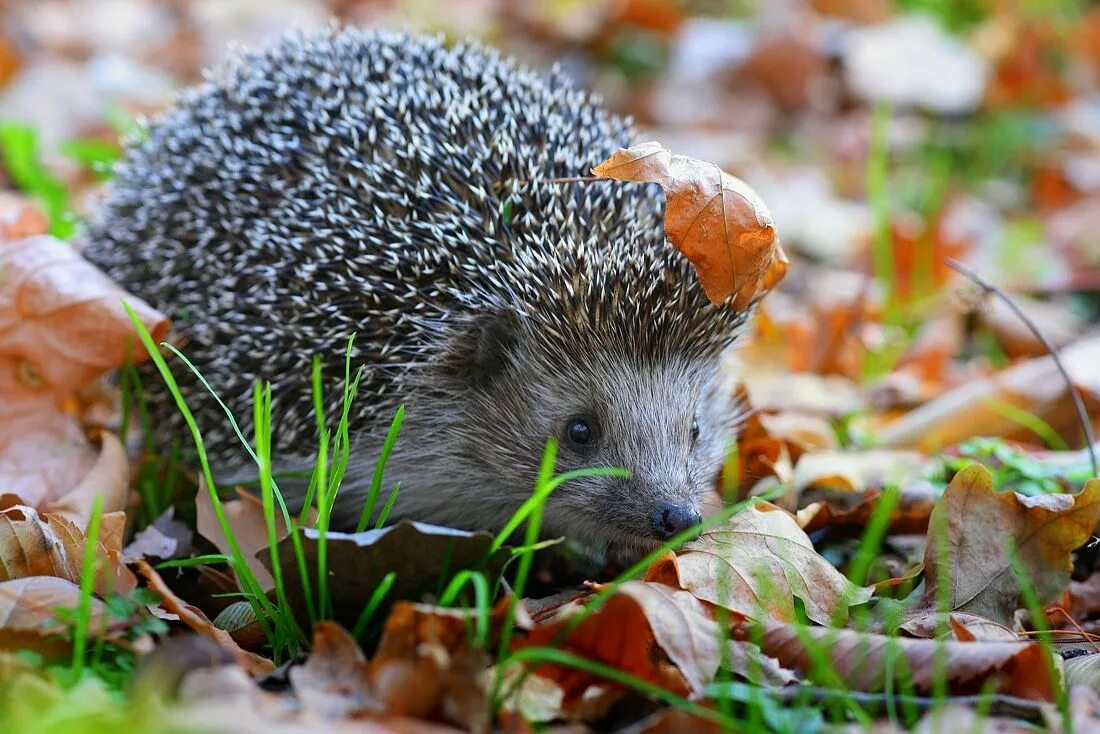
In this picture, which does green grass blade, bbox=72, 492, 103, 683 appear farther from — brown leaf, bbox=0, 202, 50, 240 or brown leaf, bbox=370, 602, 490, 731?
brown leaf, bbox=0, 202, 50, 240

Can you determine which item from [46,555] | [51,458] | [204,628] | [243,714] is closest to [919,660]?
[243,714]

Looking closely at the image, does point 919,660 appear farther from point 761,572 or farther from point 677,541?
point 677,541

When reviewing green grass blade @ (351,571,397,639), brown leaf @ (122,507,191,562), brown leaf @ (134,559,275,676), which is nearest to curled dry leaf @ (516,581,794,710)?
green grass blade @ (351,571,397,639)

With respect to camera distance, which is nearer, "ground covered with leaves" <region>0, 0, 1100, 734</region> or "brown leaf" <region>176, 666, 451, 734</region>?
"brown leaf" <region>176, 666, 451, 734</region>

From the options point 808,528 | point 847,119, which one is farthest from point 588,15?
point 808,528

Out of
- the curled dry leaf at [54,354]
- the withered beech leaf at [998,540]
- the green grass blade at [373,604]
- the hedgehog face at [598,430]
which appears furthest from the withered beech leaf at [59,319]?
the withered beech leaf at [998,540]

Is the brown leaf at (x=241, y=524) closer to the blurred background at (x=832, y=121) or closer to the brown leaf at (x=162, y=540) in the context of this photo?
the brown leaf at (x=162, y=540)

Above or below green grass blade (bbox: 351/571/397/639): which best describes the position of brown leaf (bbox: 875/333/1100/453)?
above
